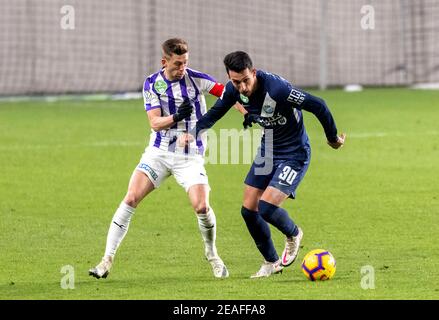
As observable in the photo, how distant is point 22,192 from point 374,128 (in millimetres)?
8189

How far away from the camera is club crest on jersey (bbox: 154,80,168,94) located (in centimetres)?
1099

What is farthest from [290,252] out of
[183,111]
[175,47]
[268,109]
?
[175,47]

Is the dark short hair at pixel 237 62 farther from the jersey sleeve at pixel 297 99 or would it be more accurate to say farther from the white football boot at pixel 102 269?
the white football boot at pixel 102 269

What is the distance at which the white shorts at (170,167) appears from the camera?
11.0 m

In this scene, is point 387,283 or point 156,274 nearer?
point 387,283

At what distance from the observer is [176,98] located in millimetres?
11023

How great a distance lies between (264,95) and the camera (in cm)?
1055

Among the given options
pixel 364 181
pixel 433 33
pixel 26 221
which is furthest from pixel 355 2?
pixel 26 221

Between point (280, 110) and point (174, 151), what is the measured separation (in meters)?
1.09

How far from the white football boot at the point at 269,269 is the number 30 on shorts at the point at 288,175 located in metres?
0.76

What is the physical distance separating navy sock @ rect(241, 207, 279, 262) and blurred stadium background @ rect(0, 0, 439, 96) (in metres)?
17.3

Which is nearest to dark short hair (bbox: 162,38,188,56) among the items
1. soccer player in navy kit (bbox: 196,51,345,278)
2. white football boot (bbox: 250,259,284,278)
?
soccer player in navy kit (bbox: 196,51,345,278)
